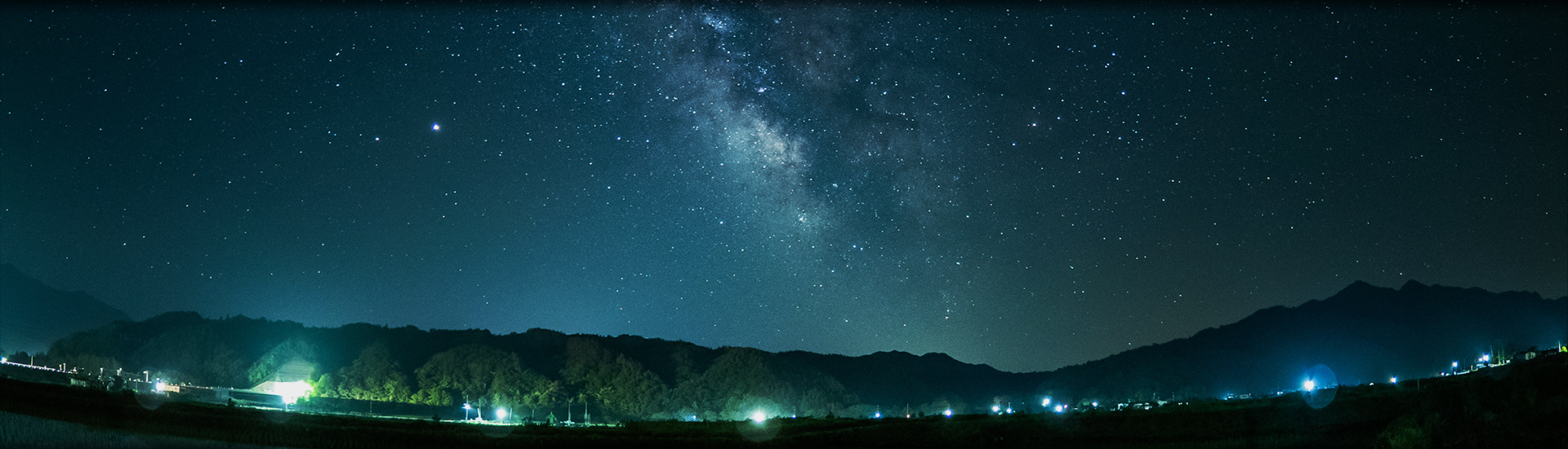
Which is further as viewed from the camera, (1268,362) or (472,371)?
(1268,362)

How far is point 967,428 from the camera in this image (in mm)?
40281

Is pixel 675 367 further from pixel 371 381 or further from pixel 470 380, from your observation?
pixel 371 381

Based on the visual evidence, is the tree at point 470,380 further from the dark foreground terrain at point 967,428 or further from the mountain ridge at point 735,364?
the dark foreground terrain at point 967,428

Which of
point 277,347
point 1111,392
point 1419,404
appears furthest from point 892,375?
point 1419,404

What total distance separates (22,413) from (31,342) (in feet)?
592

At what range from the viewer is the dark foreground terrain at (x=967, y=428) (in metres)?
27.0

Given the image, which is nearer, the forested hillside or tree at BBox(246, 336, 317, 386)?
the forested hillside

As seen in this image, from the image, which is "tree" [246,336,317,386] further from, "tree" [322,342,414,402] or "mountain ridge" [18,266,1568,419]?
"tree" [322,342,414,402]

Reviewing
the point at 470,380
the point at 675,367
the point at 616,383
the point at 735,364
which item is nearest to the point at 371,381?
the point at 470,380

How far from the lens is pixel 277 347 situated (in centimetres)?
9612

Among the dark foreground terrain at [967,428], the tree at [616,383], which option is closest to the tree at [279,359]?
the tree at [616,383]

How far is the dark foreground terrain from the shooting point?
88.6 feet

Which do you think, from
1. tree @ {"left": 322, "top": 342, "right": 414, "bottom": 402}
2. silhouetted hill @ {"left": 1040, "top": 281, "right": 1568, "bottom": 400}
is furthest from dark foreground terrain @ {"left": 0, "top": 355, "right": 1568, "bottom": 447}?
silhouetted hill @ {"left": 1040, "top": 281, "right": 1568, "bottom": 400}

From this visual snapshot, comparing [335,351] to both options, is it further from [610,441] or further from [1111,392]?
[1111,392]
